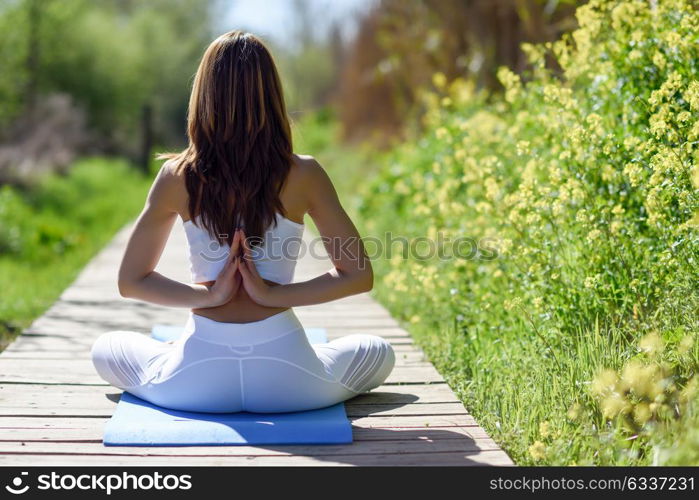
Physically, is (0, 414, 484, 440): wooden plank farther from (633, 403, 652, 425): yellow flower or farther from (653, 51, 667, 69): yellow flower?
(653, 51, 667, 69): yellow flower

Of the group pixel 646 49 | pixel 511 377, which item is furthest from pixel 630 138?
pixel 511 377

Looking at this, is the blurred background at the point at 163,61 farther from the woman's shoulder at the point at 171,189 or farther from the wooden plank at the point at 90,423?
the wooden plank at the point at 90,423

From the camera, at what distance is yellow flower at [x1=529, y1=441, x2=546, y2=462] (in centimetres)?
254

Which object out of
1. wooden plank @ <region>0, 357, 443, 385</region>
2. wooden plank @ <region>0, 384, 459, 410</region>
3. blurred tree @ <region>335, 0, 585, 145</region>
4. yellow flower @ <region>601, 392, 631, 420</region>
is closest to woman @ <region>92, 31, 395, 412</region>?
wooden plank @ <region>0, 384, 459, 410</region>

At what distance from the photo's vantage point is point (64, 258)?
7422 millimetres

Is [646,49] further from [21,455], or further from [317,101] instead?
[317,101]

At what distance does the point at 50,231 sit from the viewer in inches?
315

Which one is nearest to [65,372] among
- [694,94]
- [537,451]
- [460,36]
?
[537,451]

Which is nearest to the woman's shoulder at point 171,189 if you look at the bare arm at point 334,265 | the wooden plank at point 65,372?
the bare arm at point 334,265

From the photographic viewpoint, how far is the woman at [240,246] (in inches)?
107

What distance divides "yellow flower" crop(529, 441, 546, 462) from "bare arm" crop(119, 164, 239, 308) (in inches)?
43.7

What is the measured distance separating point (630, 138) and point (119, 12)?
91.4 ft

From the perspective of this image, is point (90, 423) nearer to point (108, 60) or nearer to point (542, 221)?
point (542, 221)
